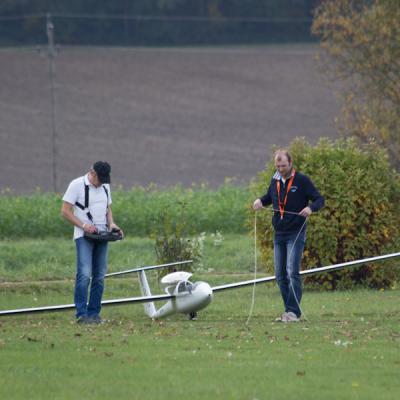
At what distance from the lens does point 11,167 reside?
4166 centimetres

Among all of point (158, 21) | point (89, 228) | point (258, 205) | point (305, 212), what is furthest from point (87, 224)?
point (158, 21)

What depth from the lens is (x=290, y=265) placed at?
41.9ft

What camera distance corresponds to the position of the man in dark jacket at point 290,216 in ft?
41.5

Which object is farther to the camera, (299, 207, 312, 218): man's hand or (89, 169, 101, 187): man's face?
(89, 169, 101, 187): man's face

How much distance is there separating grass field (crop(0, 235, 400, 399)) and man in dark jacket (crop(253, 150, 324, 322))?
1.48ft

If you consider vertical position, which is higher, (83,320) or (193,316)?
(83,320)

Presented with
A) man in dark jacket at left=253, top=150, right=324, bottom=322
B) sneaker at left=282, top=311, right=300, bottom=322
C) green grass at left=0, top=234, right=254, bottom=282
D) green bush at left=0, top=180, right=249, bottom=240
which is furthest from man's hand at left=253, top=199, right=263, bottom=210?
green bush at left=0, top=180, right=249, bottom=240

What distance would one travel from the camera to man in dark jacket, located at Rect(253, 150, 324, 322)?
12656 millimetres

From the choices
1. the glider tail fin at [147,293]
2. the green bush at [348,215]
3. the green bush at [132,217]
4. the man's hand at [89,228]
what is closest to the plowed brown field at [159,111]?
the green bush at [132,217]

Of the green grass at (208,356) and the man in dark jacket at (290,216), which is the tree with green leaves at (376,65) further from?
the man in dark jacket at (290,216)

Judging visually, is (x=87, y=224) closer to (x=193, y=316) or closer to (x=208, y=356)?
(x=193, y=316)

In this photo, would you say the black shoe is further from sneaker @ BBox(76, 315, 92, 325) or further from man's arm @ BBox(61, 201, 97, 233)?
man's arm @ BBox(61, 201, 97, 233)

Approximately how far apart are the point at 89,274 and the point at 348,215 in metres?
5.19

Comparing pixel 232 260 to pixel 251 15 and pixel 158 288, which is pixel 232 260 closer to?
pixel 158 288
